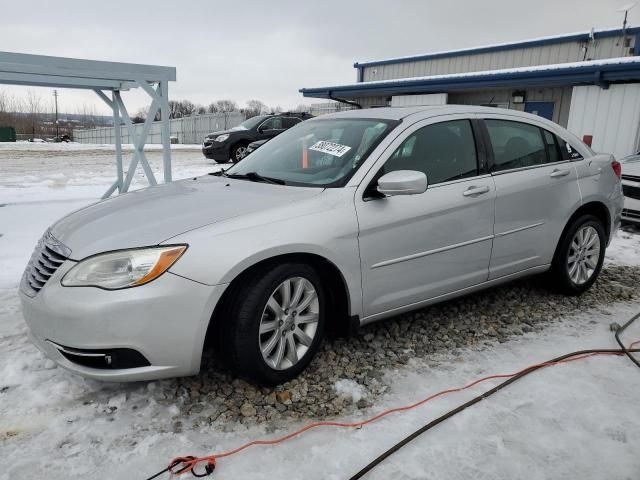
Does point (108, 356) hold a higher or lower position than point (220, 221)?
lower

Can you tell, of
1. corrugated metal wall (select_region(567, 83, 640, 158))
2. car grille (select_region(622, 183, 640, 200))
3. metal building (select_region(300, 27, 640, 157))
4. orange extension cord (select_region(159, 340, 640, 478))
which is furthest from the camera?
metal building (select_region(300, 27, 640, 157))

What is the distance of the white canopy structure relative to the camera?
619 cm

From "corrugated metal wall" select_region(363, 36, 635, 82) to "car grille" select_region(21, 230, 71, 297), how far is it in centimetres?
1607

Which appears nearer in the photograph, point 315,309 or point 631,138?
point 315,309

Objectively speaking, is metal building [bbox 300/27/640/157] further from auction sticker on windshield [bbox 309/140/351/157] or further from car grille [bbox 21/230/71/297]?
car grille [bbox 21/230/71/297]

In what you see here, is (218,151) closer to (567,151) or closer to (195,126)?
(567,151)

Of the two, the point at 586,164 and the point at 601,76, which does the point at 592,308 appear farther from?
the point at 601,76

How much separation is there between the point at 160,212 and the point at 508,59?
16710mm

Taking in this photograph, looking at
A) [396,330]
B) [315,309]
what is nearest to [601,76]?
[396,330]

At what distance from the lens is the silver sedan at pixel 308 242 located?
7.97 ft

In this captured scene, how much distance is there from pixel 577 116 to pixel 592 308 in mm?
9154

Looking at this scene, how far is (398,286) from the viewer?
316 cm

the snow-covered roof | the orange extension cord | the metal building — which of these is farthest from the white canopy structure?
the snow-covered roof

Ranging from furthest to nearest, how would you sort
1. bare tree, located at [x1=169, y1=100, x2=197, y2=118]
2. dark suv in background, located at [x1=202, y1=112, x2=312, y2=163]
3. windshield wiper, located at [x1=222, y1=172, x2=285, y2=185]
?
bare tree, located at [x1=169, y1=100, x2=197, y2=118] < dark suv in background, located at [x1=202, y1=112, x2=312, y2=163] < windshield wiper, located at [x1=222, y1=172, x2=285, y2=185]
